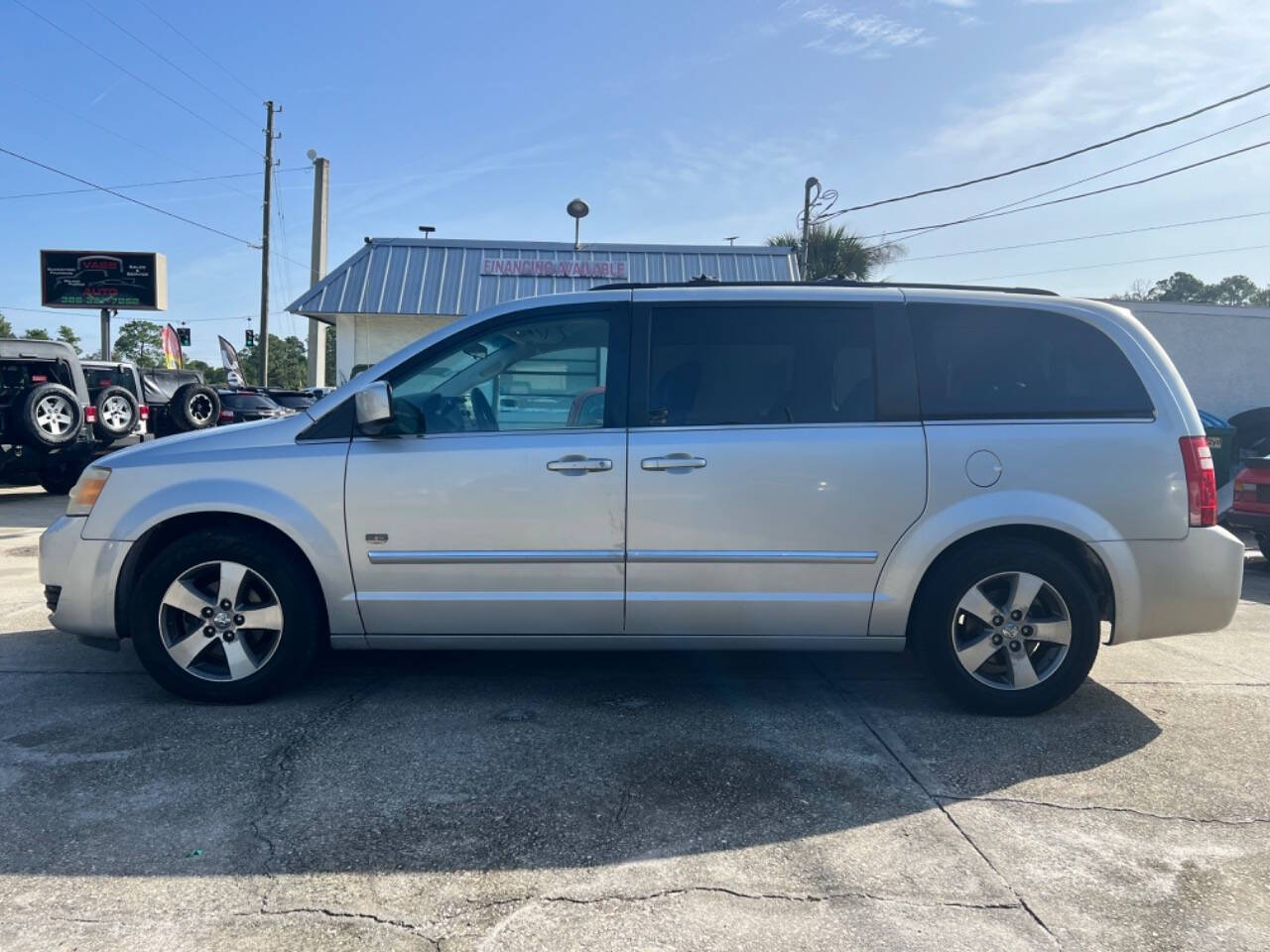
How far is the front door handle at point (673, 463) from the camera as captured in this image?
12.4ft

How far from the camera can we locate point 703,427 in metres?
3.86

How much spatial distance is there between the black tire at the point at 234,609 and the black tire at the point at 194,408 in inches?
431

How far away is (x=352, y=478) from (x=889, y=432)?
2388mm

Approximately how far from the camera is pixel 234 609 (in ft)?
12.7

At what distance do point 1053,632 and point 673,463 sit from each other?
1854mm

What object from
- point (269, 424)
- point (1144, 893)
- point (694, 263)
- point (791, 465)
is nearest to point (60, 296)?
point (694, 263)

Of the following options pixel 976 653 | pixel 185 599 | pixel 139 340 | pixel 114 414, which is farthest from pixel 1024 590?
pixel 139 340

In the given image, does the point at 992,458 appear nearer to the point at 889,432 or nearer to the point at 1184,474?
the point at 889,432

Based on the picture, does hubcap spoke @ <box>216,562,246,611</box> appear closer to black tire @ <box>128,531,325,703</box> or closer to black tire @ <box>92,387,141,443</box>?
black tire @ <box>128,531,325,703</box>

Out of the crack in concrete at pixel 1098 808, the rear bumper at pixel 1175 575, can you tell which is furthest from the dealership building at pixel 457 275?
the crack in concrete at pixel 1098 808

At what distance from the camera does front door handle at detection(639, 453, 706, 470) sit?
378cm

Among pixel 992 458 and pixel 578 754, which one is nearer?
pixel 578 754

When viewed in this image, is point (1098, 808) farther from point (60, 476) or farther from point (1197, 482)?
point (60, 476)

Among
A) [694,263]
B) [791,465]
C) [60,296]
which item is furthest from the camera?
Result: [60,296]
